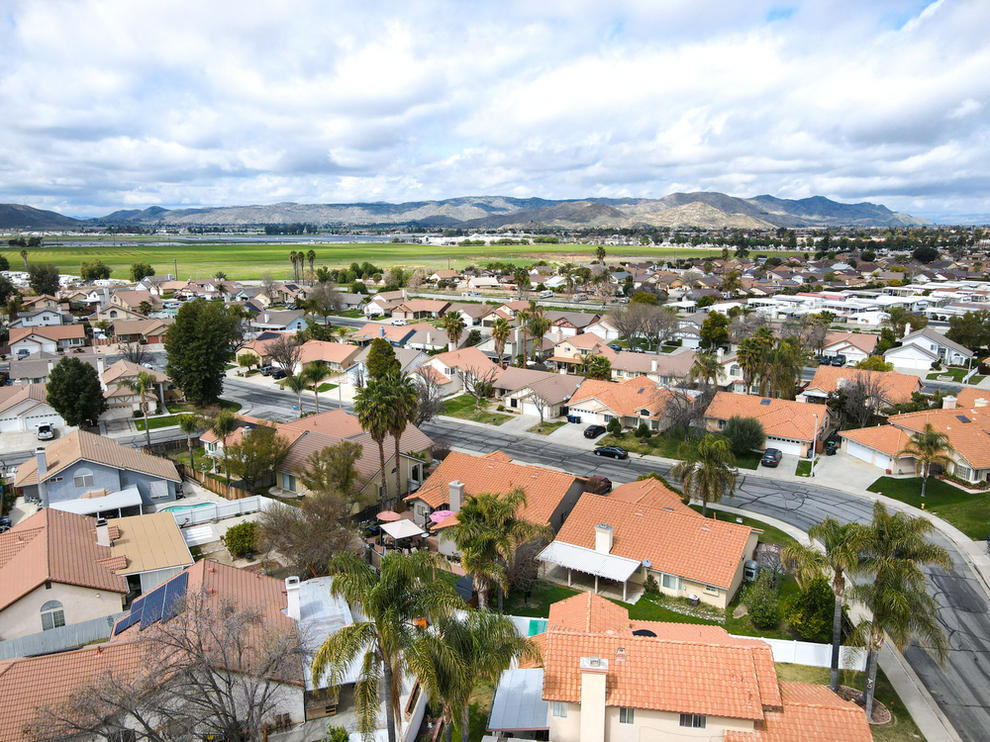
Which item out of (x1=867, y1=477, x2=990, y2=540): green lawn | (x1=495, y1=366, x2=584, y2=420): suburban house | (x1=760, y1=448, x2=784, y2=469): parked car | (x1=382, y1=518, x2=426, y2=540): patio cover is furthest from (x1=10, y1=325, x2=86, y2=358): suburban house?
(x1=867, y1=477, x2=990, y2=540): green lawn

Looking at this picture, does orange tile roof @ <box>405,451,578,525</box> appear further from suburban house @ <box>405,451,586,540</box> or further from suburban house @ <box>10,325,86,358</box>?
suburban house @ <box>10,325,86,358</box>

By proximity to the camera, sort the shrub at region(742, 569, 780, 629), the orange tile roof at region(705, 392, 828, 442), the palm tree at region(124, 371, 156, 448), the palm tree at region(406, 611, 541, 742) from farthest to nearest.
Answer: the palm tree at region(124, 371, 156, 448) → the orange tile roof at region(705, 392, 828, 442) → the shrub at region(742, 569, 780, 629) → the palm tree at region(406, 611, 541, 742)

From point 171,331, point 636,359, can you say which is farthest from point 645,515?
point 171,331

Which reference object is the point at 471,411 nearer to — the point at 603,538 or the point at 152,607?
the point at 603,538

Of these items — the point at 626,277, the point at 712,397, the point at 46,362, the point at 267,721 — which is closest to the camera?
the point at 267,721

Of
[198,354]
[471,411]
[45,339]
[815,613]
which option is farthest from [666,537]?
[45,339]

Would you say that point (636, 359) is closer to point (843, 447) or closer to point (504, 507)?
point (843, 447)
